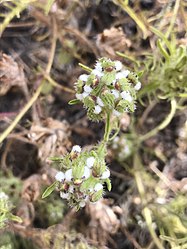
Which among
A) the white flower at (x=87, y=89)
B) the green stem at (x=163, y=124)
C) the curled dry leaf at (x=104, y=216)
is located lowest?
the curled dry leaf at (x=104, y=216)

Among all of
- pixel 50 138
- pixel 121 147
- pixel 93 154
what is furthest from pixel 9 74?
pixel 93 154

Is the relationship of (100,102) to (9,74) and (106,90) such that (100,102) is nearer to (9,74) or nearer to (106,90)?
(106,90)

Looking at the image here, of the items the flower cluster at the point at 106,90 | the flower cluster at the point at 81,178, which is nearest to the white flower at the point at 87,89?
the flower cluster at the point at 106,90

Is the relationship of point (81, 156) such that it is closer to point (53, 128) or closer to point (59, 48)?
point (53, 128)

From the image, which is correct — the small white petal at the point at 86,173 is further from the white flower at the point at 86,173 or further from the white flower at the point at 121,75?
the white flower at the point at 121,75

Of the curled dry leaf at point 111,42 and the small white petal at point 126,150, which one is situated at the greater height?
the curled dry leaf at point 111,42

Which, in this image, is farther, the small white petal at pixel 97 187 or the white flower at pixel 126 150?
the white flower at pixel 126 150
